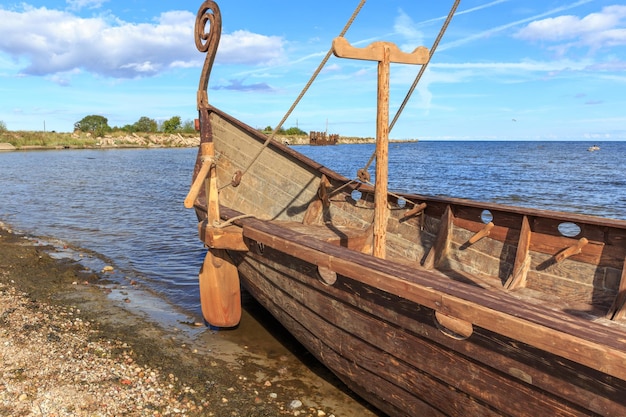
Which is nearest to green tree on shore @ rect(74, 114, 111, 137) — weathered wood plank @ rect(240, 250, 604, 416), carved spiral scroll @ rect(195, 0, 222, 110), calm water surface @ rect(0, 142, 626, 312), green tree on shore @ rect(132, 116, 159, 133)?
green tree on shore @ rect(132, 116, 159, 133)

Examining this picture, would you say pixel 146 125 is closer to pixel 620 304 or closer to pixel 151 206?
pixel 151 206

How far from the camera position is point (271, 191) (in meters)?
8.30

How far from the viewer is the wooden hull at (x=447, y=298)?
7.74 feet

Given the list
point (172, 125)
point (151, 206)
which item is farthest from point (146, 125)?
point (151, 206)

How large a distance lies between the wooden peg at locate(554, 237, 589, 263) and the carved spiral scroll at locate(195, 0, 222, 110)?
6.11m

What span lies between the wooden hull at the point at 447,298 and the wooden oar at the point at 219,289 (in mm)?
167

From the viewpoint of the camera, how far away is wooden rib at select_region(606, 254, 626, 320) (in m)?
4.20

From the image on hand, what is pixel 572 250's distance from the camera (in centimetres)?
471

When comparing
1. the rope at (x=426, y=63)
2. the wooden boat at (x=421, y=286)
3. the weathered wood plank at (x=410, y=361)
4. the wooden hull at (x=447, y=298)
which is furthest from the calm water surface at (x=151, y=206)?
the rope at (x=426, y=63)

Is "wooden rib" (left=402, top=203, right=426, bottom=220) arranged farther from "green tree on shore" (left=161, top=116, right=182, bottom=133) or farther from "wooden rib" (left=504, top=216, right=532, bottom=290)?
"green tree on shore" (left=161, top=116, right=182, bottom=133)

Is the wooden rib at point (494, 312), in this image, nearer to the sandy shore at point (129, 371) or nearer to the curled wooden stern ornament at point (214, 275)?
the sandy shore at point (129, 371)

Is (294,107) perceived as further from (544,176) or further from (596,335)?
(544,176)

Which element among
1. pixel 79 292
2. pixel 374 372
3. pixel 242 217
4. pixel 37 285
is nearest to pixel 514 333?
pixel 374 372

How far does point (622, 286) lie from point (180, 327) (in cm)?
528
